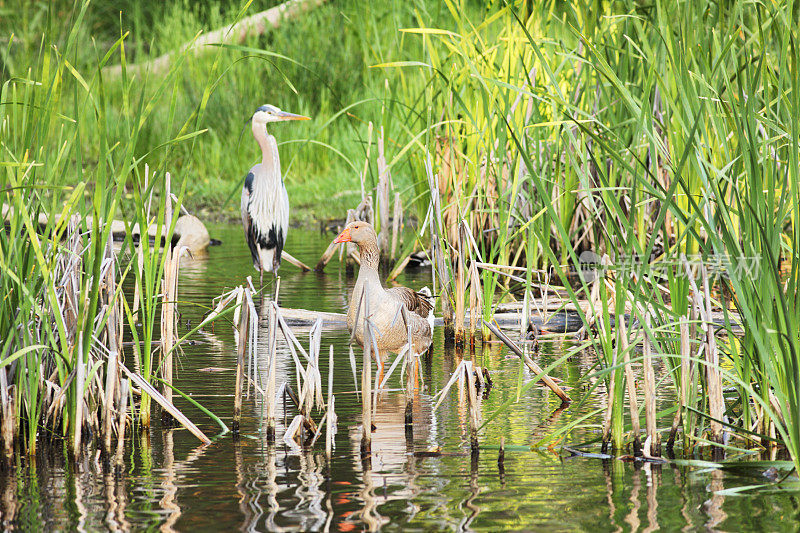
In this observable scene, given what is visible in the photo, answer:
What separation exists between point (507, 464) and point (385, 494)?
21.0 inches

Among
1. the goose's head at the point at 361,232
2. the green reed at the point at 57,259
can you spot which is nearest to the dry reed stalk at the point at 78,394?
the green reed at the point at 57,259

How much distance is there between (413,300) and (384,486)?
2.13 m

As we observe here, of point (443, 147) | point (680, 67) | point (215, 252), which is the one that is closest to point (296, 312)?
point (443, 147)

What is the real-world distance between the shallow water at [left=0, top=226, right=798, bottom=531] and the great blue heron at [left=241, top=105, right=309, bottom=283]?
459 cm

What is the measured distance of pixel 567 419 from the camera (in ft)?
14.1

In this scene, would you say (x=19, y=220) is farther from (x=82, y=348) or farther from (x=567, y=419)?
(x=567, y=419)

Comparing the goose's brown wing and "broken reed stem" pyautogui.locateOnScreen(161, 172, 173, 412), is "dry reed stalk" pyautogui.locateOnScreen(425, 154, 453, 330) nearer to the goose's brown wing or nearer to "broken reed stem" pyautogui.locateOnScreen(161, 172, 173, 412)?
the goose's brown wing

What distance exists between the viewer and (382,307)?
16.6 ft

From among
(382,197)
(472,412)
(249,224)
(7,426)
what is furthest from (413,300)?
(249,224)

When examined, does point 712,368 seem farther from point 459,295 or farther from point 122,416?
point 459,295

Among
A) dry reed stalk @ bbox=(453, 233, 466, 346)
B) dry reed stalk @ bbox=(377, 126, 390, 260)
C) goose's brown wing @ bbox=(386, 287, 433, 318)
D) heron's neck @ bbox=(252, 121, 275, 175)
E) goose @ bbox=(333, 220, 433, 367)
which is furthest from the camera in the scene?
heron's neck @ bbox=(252, 121, 275, 175)

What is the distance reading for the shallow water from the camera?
304cm

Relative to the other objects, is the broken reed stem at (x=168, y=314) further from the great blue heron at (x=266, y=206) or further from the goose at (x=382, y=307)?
the great blue heron at (x=266, y=206)

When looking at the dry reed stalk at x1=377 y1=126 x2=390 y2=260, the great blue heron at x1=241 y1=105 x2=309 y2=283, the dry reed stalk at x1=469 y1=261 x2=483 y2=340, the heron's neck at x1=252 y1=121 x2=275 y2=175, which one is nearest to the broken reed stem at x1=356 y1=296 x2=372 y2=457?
the dry reed stalk at x1=469 y1=261 x2=483 y2=340
